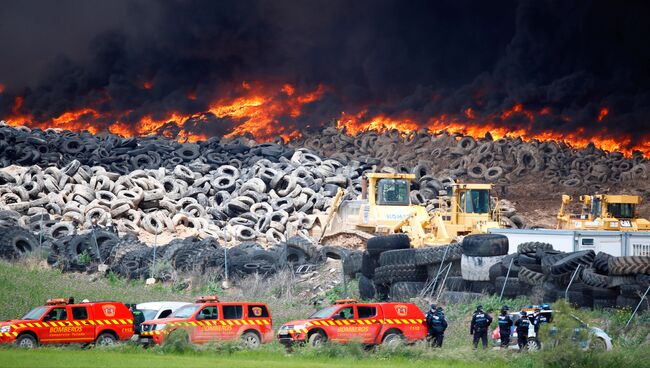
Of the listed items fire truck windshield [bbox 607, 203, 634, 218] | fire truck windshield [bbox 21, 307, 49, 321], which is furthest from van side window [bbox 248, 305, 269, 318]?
fire truck windshield [bbox 607, 203, 634, 218]

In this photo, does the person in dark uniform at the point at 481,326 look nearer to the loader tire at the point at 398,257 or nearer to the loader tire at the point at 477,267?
the loader tire at the point at 477,267

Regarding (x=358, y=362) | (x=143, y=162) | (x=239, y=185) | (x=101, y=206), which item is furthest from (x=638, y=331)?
(x=143, y=162)

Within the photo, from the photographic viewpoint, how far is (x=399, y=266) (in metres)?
25.3

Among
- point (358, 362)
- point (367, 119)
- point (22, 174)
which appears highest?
point (367, 119)

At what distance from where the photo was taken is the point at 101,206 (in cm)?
3850

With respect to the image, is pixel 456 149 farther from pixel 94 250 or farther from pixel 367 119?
pixel 94 250

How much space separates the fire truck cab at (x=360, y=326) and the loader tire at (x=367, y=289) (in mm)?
6593

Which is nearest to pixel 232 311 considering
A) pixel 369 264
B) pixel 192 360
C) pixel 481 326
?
A: pixel 192 360

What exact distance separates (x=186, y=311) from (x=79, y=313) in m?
2.31

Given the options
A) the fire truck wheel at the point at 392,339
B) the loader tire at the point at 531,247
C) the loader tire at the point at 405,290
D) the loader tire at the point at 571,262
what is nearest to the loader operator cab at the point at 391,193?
the loader tire at the point at 405,290

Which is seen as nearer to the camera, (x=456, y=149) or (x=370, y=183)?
(x=370, y=183)

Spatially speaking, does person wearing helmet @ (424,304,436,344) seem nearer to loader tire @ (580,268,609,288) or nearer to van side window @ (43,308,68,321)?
loader tire @ (580,268,609,288)

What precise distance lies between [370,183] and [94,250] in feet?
33.4

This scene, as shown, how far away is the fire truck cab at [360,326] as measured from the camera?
18.5 metres
